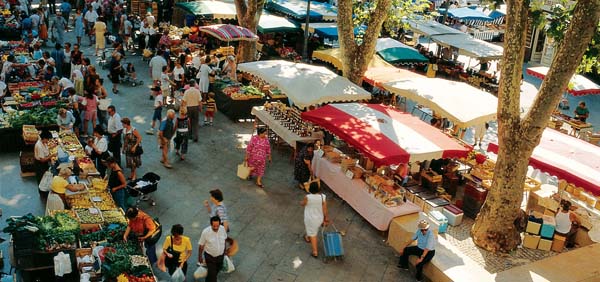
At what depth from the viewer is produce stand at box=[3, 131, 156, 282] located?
754 cm

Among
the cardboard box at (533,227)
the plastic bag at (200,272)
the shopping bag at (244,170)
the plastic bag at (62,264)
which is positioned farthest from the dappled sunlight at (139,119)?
the cardboard box at (533,227)

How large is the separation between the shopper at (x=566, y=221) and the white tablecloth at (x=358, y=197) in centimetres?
283

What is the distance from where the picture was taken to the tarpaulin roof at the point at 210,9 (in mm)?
22094

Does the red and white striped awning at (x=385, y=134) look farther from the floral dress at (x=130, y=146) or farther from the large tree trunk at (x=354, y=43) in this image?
the floral dress at (x=130, y=146)

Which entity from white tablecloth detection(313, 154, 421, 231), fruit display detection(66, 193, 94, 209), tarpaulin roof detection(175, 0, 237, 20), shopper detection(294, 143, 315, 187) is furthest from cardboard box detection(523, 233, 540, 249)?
tarpaulin roof detection(175, 0, 237, 20)

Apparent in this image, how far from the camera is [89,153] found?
35.9 feet

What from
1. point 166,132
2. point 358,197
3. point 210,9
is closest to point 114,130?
point 166,132

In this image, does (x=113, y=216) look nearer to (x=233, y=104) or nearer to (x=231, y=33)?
(x=233, y=104)

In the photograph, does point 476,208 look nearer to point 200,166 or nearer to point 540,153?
point 540,153

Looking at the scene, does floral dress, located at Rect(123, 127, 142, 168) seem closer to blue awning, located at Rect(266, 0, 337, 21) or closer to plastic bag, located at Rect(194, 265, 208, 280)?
plastic bag, located at Rect(194, 265, 208, 280)

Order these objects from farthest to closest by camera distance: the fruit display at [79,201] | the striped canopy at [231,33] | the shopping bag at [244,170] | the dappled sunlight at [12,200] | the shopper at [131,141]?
the striped canopy at [231,33]
the shopping bag at [244,170]
the shopper at [131,141]
the dappled sunlight at [12,200]
the fruit display at [79,201]

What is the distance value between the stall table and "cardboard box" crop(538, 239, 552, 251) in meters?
8.40

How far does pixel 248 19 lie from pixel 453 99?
9.05 m

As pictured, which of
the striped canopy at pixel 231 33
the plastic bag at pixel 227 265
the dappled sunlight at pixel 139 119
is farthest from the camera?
the striped canopy at pixel 231 33
